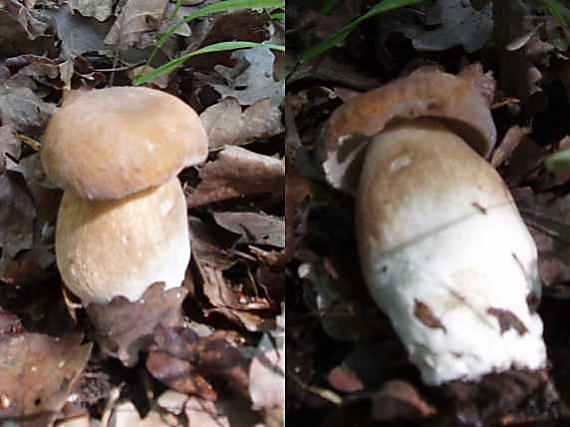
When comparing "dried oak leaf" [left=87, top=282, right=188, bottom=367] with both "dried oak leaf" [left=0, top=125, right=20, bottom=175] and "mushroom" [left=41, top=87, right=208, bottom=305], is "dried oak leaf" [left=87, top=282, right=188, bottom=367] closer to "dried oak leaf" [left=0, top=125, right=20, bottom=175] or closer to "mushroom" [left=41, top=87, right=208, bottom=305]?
"mushroom" [left=41, top=87, right=208, bottom=305]

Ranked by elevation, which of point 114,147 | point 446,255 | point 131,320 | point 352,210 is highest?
point 114,147

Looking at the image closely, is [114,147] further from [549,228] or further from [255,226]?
[549,228]

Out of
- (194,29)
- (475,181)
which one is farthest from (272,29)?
(475,181)

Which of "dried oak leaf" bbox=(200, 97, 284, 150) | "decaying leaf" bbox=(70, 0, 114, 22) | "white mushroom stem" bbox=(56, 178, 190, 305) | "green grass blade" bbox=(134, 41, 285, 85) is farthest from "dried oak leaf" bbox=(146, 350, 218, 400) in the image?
"decaying leaf" bbox=(70, 0, 114, 22)

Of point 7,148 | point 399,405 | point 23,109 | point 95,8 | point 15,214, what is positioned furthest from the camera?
point 95,8

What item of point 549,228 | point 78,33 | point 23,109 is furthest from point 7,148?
point 549,228

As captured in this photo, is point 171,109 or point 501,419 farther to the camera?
point 171,109

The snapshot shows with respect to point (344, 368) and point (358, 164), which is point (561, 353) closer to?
point (344, 368)
